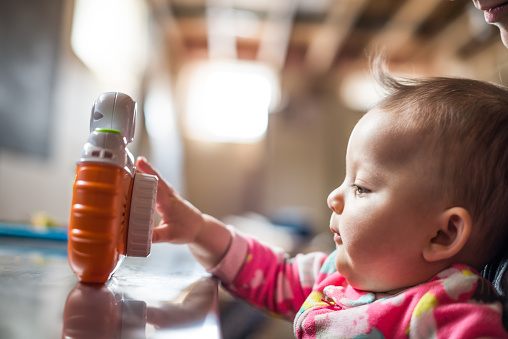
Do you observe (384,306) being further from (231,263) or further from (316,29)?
(316,29)

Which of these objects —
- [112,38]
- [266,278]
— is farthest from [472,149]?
[112,38]

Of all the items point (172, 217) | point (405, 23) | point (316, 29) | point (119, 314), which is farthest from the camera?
point (316, 29)

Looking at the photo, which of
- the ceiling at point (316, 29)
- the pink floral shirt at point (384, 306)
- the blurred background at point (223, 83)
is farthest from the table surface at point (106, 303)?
the ceiling at point (316, 29)

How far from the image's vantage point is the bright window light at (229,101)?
20.1 ft

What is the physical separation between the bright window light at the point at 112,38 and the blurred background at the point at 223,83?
0.01m

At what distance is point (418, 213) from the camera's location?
20.4 inches

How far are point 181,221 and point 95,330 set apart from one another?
1.15ft

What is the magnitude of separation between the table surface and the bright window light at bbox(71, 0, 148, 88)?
7.64 ft

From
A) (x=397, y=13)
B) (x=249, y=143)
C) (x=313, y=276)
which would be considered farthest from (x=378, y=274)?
(x=249, y=143)

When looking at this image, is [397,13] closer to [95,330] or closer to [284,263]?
[284,263]

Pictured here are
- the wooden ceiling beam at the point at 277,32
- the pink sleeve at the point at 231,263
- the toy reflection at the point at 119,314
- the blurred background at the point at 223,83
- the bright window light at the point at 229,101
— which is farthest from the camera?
the bright window light at the point at 229,101

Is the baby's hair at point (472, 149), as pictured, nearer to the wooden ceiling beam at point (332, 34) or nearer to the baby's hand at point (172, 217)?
the baby's hand at point (172, 217)

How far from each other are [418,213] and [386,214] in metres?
0.03

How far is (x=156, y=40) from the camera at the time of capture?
4652mm
